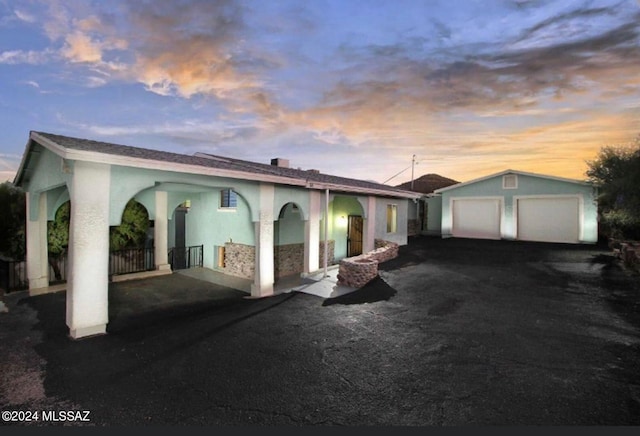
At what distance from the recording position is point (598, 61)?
10.2 metres

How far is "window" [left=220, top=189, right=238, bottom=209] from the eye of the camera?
42.7 ft

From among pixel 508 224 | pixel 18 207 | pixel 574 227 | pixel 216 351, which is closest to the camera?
pixel 216 351

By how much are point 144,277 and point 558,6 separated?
1758cm

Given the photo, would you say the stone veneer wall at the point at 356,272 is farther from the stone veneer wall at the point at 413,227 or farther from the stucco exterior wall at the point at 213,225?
the stone veneer wall at the point at 413,227

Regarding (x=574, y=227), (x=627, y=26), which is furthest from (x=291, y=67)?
(x=574, y=227)

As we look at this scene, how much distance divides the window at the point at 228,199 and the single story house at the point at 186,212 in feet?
0.16

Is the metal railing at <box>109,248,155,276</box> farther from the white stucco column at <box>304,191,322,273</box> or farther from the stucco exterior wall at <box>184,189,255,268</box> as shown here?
the white stucco column at <box>304,191,322,273</box>

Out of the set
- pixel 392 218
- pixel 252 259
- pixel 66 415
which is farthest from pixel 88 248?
pixel 392 218

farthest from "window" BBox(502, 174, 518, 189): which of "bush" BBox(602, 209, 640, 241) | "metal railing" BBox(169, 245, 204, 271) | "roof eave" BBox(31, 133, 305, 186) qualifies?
"metal railing" BBox(169, 245, 204, 271)

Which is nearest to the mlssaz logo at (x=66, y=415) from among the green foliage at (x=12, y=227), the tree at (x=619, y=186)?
the green foliage at (x=12, y=227)

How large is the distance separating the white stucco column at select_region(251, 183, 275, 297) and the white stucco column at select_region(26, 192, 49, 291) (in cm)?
741

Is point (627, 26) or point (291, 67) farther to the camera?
point (291, 67)

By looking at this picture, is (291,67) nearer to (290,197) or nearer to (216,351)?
(290,197)

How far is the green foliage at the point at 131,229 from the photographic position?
12.7 metres
